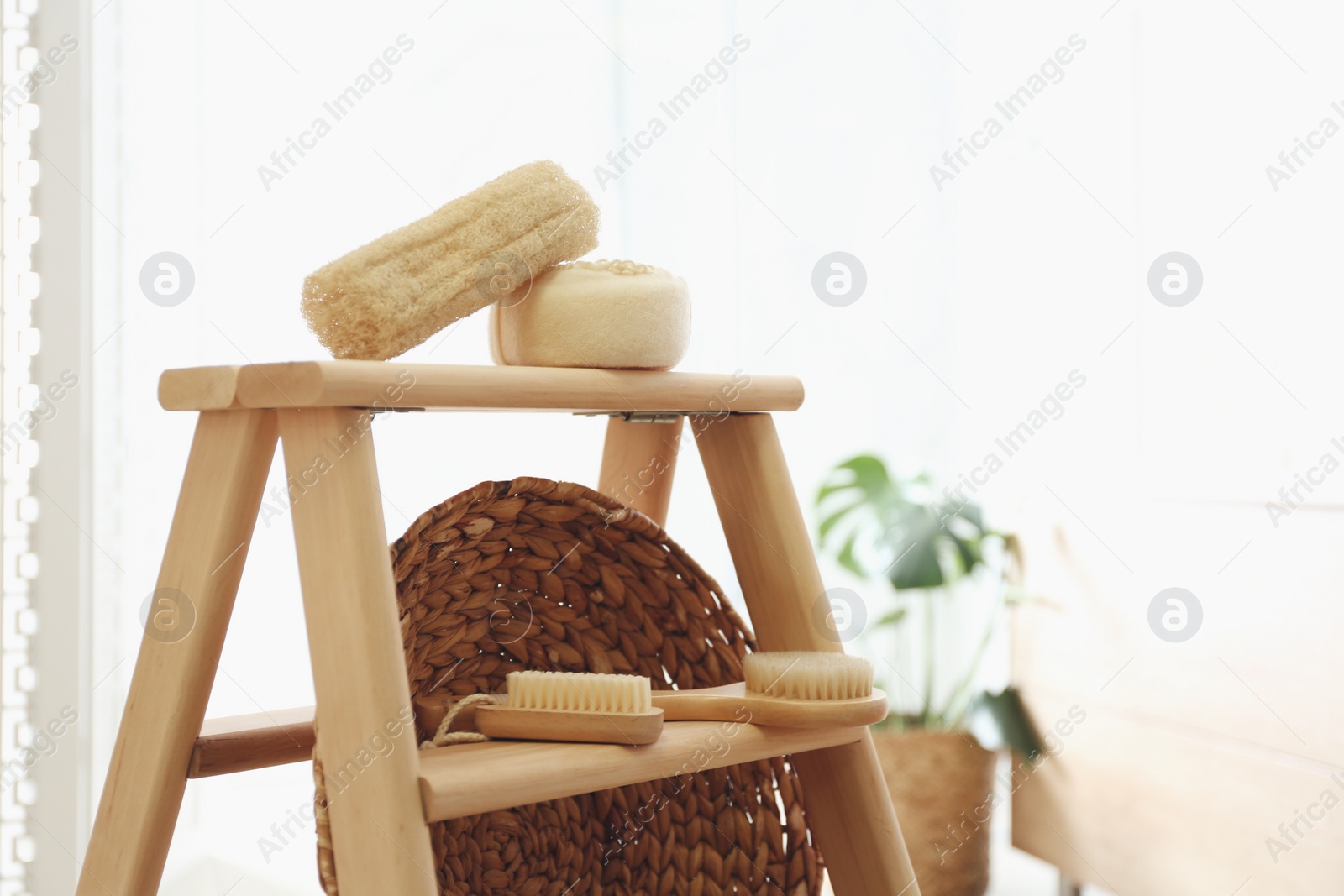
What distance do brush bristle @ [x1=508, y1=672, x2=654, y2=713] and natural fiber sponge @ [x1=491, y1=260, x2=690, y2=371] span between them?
0.18 meters

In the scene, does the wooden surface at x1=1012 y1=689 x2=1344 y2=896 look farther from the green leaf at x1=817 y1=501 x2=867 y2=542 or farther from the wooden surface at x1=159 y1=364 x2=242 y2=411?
the wooden surface at x1=159 y1=364 x2=242 y2=411

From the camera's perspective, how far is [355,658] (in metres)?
0.48

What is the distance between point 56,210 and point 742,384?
71cm

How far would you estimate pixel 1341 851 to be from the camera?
105cm

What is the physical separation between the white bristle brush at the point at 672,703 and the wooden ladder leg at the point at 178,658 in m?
0.13

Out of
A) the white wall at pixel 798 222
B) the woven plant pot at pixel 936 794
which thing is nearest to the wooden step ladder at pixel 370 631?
the white wall at pixel 798 222

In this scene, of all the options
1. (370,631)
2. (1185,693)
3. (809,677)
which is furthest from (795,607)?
(1185,693)

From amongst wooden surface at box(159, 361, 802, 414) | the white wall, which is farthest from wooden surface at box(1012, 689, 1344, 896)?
wooden surface at box(159, 361, 802, 414)

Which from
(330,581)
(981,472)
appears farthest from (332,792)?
(981,472)

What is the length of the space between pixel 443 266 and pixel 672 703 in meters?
0.29

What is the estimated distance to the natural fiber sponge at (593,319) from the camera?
1.92 feet

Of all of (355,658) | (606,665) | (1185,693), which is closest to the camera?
(355,658)

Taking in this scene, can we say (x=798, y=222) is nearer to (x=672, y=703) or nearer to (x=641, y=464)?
(x=641, y=464)

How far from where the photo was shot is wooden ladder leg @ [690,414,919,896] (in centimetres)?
66
